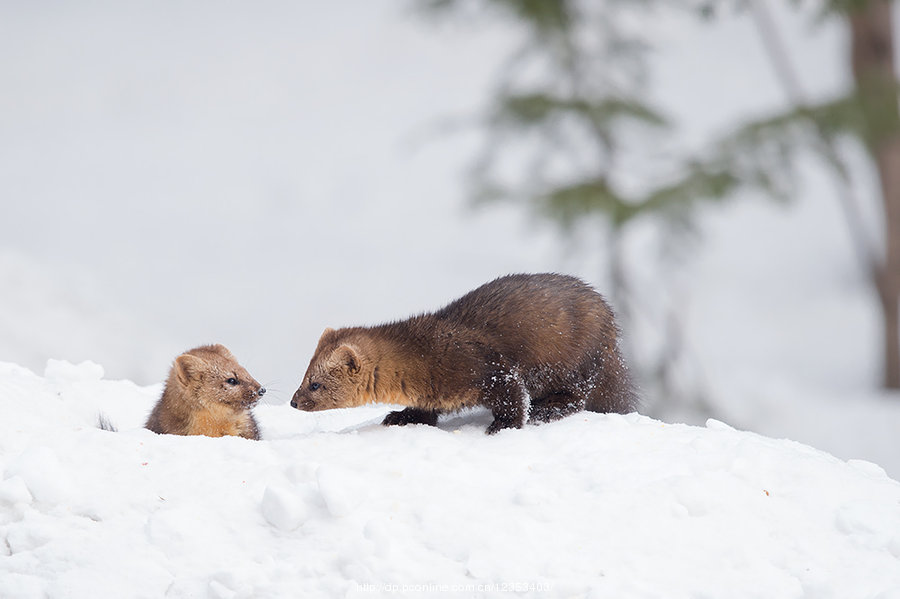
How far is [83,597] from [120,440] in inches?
43.3

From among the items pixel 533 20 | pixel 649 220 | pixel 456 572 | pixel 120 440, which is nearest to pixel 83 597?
pixel 120 440

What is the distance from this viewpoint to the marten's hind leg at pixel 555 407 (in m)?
5.33

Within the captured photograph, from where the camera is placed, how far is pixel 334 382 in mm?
5188

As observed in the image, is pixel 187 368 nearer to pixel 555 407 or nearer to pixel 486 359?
pixel 486 359

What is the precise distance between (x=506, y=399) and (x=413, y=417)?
62cm

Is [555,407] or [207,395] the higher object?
[207,395]

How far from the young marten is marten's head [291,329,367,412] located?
2.15ft

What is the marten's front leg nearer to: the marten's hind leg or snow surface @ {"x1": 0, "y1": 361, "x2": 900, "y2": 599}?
snow surface @ {"x1": 0, "y1": 361, "x2": 900, "y2": 599}

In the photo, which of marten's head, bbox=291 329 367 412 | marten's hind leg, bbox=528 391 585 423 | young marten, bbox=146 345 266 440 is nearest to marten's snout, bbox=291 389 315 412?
marten's head, bbox=291 329 367 412

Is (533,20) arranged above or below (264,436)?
above

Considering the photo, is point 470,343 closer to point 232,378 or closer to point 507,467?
point 507,467

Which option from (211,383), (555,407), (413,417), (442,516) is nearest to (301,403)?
(413,417)

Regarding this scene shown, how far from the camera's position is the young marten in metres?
5.81

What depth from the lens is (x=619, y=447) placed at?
4.89 m
